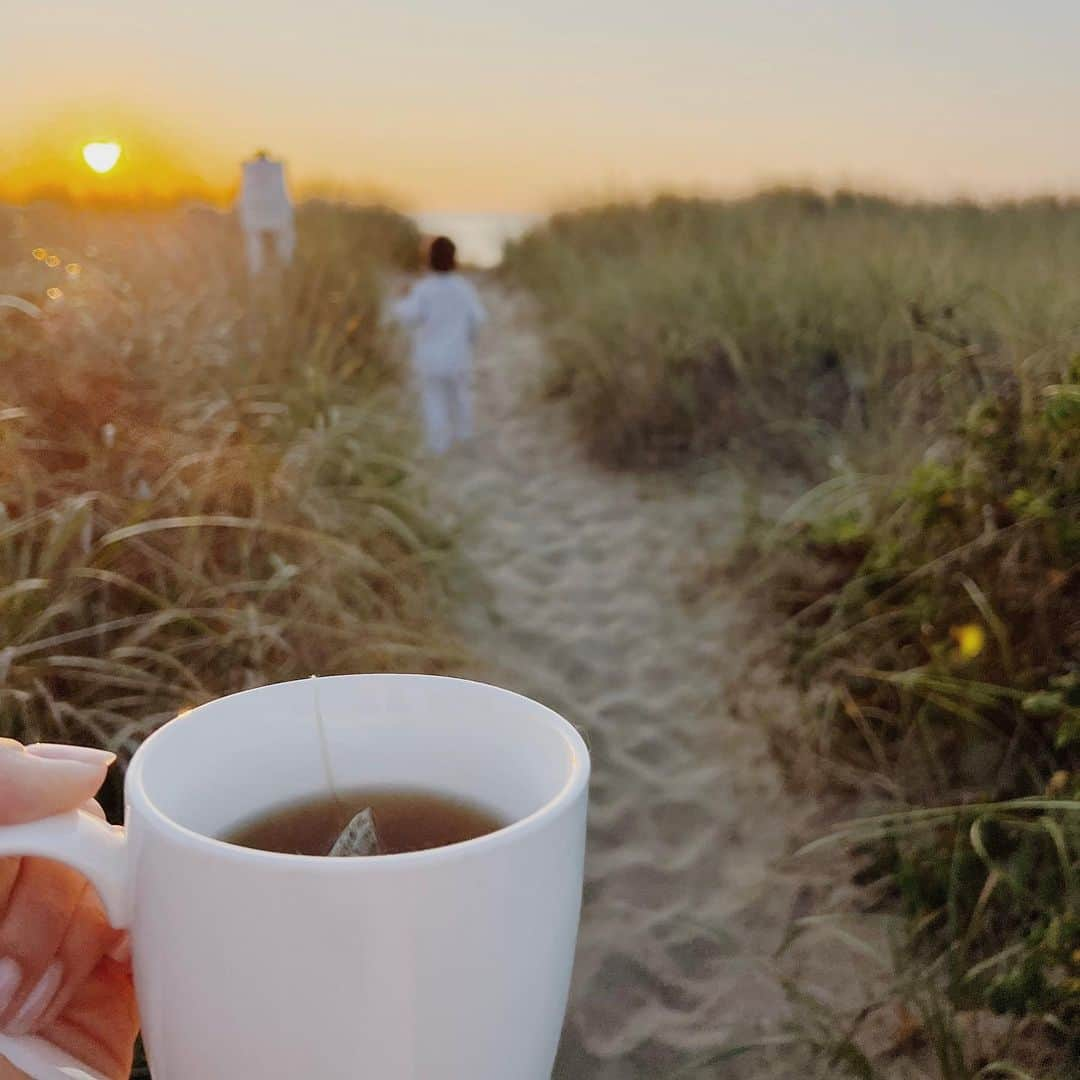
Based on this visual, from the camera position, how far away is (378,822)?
2.45 feet

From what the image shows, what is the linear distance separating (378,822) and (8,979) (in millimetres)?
251

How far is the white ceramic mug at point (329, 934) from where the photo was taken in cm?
54

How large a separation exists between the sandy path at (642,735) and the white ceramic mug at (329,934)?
4.23 ft

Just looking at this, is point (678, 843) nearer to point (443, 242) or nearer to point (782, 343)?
point (782, 343)

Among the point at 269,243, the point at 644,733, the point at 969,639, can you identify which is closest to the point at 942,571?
the point at 969,639

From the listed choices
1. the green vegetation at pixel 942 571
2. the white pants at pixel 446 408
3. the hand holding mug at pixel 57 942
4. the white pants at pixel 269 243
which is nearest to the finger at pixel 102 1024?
the hand holding mug at pixel 57 942

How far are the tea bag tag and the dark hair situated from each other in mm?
5693

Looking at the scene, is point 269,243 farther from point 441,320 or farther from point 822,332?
point 822,332

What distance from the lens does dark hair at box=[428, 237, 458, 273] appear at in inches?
239

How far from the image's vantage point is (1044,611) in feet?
7.40

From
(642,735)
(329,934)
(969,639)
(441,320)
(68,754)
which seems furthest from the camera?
(441,320)

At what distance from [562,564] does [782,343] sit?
2.05 metres

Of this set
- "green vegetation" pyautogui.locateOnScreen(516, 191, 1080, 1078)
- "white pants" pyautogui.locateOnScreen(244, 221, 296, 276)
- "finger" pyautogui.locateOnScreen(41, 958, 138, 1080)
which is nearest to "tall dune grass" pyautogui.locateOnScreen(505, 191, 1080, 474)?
"green vegetation" pyautogui.locateOnScreen(516, 191, 1080, 1078)

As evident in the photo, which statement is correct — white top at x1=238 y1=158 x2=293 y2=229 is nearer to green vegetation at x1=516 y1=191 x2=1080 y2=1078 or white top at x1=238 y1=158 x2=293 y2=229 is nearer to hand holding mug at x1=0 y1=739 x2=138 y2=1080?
green vegetation at x1=516 y1=191 x2=1080 y2=1078
